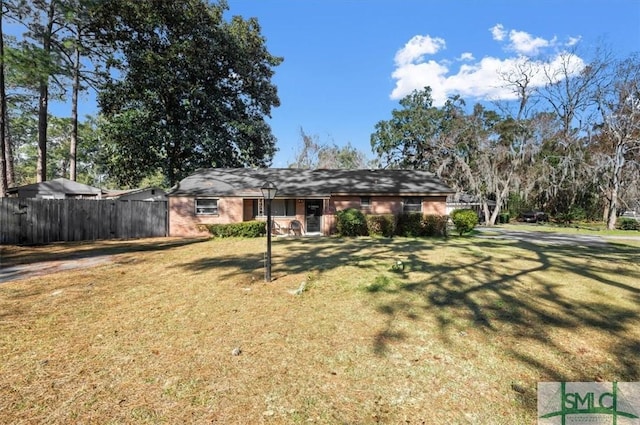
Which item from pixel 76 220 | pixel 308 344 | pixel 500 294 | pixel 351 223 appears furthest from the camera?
pixel 351 223

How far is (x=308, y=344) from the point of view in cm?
379

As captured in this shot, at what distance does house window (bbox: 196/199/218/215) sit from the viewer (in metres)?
16.6

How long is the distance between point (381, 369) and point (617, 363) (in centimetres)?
270

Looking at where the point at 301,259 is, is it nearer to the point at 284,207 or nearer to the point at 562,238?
the point at 284,207

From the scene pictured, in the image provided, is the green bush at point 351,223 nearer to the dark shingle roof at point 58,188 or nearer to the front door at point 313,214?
the front door at point 313,214

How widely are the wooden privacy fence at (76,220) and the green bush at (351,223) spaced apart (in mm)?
9182

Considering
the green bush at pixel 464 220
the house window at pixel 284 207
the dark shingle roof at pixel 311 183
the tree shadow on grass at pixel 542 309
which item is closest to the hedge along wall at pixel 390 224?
the green bush at pixel 464 220

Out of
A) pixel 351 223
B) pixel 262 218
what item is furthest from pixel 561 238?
pixel 262 218

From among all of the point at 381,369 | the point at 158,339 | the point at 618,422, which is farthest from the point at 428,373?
the point at 158,339

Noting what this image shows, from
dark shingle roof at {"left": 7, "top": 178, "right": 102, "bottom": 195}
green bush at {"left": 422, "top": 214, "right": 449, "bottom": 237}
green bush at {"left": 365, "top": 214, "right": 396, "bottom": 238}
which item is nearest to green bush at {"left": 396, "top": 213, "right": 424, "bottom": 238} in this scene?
green bush at {"left": 422, "top": 214, "right": 449, "bottom": 237}

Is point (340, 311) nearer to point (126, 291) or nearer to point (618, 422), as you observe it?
point (618, 422)

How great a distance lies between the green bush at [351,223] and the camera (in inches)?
611

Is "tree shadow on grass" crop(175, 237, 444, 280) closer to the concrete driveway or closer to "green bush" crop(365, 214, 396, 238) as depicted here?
"green bush" crop(365, 214, 396, 238)

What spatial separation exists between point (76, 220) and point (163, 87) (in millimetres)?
12277
